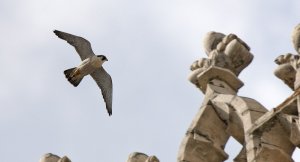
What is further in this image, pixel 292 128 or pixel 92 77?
pixel 92 77

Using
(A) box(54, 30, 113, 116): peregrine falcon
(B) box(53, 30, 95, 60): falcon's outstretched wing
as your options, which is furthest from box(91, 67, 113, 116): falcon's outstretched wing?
(B) box(53, 30, 95, 60): falcon's outstretched wing

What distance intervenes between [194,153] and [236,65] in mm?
2020

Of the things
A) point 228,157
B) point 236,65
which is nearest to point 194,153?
point 228,157

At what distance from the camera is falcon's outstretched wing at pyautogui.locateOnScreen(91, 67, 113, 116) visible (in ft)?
81.1

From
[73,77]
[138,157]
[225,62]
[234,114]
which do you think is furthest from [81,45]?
[234,114]

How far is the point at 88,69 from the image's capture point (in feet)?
79.8

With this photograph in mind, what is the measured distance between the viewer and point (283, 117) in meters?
22.6

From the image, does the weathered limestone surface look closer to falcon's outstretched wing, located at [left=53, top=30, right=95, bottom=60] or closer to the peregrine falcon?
the peregrine falcon

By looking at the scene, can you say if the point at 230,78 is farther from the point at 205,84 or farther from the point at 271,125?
the point at 271,125

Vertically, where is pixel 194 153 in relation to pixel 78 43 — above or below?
below

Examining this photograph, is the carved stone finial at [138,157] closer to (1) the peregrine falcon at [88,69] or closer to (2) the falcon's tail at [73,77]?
(1) the peregrine falcon at [88,69]

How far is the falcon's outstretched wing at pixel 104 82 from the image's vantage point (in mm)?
24719

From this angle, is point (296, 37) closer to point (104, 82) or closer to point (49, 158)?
point (104, 82)

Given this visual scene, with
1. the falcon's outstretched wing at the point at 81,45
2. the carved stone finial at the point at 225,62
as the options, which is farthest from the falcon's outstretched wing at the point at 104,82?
the carved stone finial at the point at 225,62
